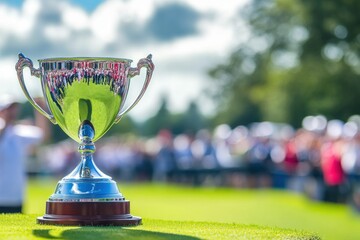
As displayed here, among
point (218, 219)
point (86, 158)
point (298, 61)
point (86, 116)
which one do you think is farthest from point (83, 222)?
point (298, 61)

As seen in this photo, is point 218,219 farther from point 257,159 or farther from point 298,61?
point 298,61

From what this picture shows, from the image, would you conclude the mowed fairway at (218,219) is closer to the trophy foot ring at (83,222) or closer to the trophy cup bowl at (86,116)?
the trophy foot ring at (83,222)

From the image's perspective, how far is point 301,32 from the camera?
212 ft

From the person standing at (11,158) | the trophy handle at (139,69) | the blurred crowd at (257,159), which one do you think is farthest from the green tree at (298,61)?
the trophy handle at (139,69)

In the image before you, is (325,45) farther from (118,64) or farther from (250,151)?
(118,64)

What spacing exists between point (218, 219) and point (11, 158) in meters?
9.69

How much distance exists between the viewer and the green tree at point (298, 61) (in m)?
56.5

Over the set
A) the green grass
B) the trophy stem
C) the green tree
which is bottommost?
the green grass

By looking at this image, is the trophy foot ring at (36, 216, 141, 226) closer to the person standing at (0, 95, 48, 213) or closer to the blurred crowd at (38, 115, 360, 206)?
the person standing at (0, 95, 48, 213)

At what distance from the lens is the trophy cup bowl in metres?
5.90

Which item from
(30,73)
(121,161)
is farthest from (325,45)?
(30,73)

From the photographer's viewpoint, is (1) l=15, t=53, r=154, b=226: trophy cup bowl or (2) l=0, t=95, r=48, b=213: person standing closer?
(1) l=15, t=53, r=154, b=226: trophy cup bowl

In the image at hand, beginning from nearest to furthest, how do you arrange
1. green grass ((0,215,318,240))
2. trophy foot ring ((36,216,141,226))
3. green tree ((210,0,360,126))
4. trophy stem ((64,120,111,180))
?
green grass ((0,215,318,240))
trophy foot ring ((36,216,141,226))
trophy stem ((64,120,111,180))
green tree ((210,0,360,126))

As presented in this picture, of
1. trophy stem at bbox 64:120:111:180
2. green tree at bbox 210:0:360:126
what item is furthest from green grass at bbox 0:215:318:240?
green tree at bbox 210:0:360:126
